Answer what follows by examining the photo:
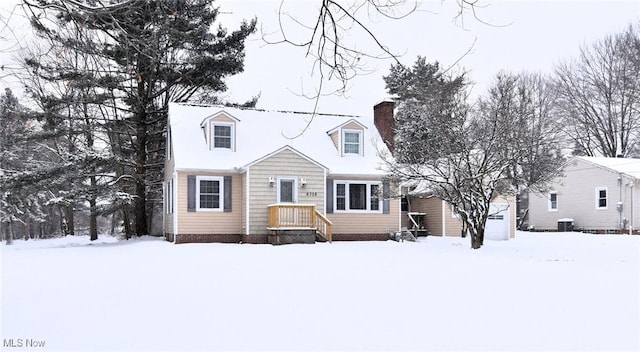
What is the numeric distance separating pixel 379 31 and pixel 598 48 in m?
34.5

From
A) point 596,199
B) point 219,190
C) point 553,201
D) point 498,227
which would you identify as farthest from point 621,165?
point 219,190

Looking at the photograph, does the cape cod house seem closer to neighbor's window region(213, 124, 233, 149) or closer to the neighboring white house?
neighbor's window region(213, 124, 233, 149)

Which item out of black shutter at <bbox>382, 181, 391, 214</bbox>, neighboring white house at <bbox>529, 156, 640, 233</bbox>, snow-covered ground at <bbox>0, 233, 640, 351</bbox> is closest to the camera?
snow-covered ground at <bbox>0, 233, 640, 351</bbox>

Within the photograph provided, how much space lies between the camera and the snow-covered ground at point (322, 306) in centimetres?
520

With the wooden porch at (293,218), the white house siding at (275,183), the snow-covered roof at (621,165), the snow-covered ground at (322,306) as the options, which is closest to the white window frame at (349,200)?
the white house siding at (275,183)

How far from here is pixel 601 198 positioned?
92.9 ft

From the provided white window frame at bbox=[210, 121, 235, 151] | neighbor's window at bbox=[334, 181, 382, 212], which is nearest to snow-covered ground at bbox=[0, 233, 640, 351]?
white window frame at bbox=[210, 121, 235, 151]

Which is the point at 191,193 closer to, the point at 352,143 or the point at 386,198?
the point at 352,143

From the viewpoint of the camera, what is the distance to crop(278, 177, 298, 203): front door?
1944 cm

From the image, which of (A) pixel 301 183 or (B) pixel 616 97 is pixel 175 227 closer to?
(A) pixel 301 183

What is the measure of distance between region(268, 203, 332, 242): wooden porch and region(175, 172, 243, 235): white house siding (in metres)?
1.32

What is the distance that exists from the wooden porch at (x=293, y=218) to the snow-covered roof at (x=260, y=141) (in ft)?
6.31

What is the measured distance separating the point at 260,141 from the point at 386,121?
5559 millimetres

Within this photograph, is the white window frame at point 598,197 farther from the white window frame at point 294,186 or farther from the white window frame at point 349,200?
the white window frame at point 294,186
